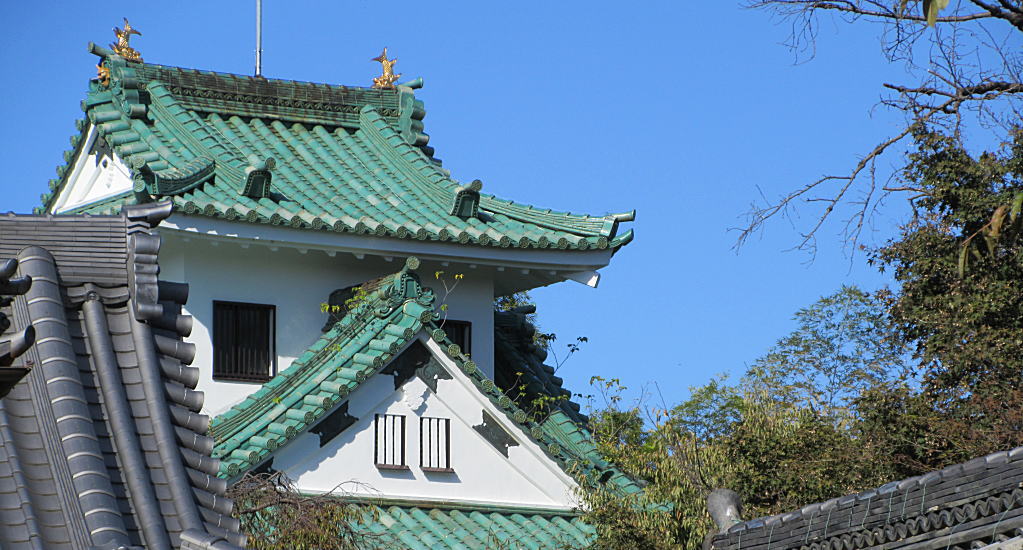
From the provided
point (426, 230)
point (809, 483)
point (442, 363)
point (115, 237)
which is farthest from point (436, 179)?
point (115, 237)

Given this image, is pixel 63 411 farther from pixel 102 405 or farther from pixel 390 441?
pixel 390 441

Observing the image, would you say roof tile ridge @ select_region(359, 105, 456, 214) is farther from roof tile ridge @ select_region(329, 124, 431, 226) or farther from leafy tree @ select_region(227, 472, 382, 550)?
leafy tree @ select_region(227, 472, 382, 550)

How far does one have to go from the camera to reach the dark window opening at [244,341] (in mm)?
18375

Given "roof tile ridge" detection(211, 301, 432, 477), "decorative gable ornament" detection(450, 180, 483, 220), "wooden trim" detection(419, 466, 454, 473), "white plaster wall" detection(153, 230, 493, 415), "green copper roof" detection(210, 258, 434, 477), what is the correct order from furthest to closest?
"decorative gable ornament" detection(450, 180, 483, 220)
"white plaster wall" detection(153, 230, 493, 415)
"wooden trim" detection(419, 466, 454, 473)
"green copper roof" detection(210, 258, 434, 477)
"roof tile ridge" detection(211, 301, 432, 477)

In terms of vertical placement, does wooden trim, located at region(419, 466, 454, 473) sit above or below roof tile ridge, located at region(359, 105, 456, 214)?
below

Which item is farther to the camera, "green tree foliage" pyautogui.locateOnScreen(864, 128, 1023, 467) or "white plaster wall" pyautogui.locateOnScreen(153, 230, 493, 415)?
"white plaster wall" pyautogui.locateOnScreen(153, 230, 493, 415)

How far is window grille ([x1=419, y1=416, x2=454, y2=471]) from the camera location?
16719 millimetres

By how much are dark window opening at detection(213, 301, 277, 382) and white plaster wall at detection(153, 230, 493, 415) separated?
10 cm

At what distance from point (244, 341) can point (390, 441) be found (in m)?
2.94

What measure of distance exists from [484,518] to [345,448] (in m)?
1.77

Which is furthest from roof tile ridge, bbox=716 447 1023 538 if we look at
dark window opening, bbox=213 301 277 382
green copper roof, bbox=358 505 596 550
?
dark window opening, bbox=213 301 277 382

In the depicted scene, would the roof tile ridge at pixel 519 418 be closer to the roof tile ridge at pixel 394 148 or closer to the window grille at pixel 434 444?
the window grille at pixel 434 444

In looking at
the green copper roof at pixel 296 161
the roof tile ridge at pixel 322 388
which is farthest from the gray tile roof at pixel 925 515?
the green copper roof at pixel 296 161

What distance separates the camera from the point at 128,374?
8.91m
